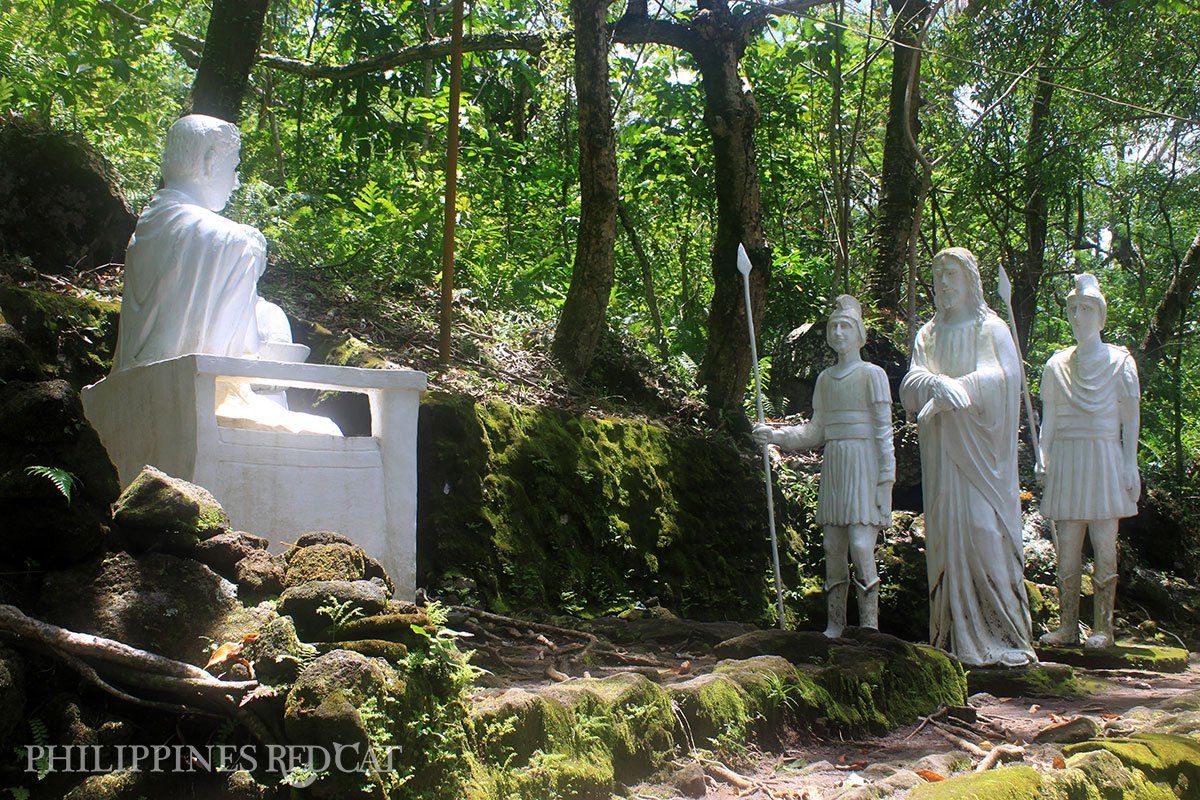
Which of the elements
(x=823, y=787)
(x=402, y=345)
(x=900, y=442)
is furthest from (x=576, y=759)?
(x=900, y=442)

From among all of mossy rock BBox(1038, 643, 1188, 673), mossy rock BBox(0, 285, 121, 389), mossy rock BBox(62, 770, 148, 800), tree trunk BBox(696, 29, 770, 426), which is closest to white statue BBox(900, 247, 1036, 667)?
mossy rock BBox(1038, 643, 1188, 673)

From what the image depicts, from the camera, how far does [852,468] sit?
7.71 meters

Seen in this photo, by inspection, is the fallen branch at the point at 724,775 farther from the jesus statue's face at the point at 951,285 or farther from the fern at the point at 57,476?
the jesus statue's face at the point at 951,285

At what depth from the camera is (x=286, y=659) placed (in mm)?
3150

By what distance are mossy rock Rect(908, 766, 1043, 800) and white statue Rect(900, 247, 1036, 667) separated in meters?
3.89

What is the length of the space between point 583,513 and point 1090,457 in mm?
4207

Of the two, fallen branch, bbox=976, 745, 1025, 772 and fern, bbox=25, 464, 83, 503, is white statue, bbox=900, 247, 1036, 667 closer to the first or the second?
fallen branch, bbox=976, 745, 1025, 772

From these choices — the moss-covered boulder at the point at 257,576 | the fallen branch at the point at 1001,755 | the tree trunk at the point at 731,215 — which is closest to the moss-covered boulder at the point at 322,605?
the moss-covered boulder at the point at 257,576

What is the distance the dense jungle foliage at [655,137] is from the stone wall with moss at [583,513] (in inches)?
60.7

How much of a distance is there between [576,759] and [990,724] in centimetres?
308

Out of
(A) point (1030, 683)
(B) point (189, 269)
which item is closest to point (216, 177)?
(B) point (189, 269)

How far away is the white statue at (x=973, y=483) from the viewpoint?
765 centimetres

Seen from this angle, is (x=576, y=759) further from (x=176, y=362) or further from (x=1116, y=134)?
(x=1116, y=134)

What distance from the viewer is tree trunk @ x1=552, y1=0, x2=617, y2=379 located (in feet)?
29.9
